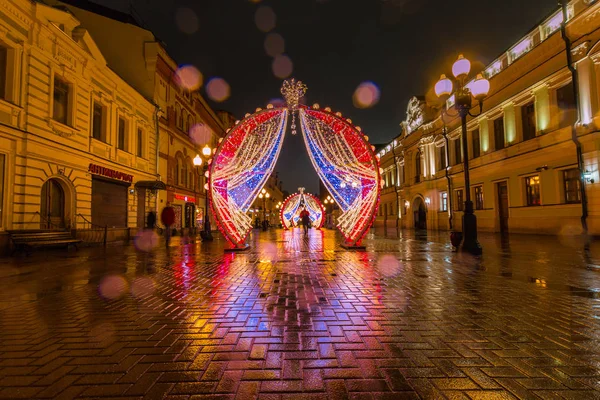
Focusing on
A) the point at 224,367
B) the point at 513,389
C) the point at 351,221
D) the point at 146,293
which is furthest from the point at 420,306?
the point at 351,221

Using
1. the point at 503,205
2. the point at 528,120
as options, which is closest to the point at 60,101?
the point at 528,120

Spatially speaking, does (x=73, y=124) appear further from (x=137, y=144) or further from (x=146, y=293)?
(x=146, y=293)

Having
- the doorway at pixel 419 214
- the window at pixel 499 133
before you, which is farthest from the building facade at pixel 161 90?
the doorway at pixel 419 214

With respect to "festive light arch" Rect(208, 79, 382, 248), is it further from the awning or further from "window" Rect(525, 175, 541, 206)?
"window" Rect(525, 175, 541, 206)

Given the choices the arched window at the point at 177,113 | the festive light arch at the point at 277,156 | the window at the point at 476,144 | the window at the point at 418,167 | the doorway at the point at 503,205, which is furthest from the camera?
the window at the point at 418,167

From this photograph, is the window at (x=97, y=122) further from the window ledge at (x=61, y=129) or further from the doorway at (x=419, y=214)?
the doorway at (x=419, y=214)

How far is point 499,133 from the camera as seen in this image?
23.1m

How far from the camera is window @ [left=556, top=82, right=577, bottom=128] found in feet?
55.6

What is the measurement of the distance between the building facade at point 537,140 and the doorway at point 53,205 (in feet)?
52.7

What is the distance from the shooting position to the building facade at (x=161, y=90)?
21172 millimetres

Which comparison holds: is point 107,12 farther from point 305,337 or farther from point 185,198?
point 305,337

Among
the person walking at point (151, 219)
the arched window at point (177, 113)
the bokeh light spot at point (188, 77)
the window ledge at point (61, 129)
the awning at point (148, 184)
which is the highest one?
the bokeh light spot at point (188, 77)

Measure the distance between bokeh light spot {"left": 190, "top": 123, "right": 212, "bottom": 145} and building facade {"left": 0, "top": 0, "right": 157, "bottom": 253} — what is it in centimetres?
1052

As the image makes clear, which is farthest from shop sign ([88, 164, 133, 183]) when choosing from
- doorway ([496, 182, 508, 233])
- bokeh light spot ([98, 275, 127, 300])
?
doorway ([496, 182, 508, 233])
